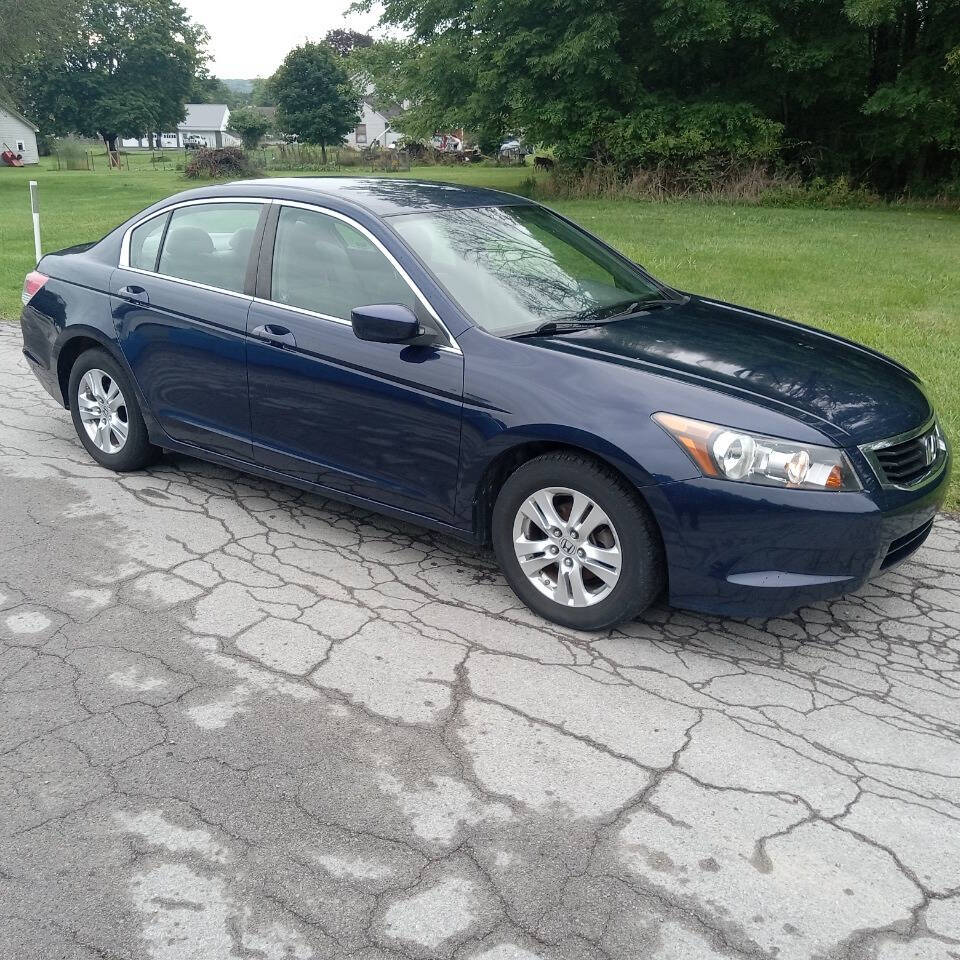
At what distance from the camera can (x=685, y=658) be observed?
3873 mm

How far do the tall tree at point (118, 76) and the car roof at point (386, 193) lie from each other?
3011 inches

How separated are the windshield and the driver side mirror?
276mm

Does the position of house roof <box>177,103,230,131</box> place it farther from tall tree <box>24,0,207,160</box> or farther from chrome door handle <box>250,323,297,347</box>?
chrome door handle <box>250,323,297,347</box>

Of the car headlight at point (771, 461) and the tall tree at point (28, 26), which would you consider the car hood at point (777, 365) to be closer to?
the car headlight at point (771, 461)

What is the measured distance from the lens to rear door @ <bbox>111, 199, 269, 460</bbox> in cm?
488

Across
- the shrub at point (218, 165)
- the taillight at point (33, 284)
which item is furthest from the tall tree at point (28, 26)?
the taillight at point (33, 284)

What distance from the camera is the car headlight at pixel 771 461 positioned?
140 inches

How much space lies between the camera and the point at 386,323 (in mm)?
4086

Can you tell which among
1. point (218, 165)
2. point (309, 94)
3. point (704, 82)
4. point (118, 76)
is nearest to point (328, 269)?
point (704, 82)

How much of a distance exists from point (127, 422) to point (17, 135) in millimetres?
67525

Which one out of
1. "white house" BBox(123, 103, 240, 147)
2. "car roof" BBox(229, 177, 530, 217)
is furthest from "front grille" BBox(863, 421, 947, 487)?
"white house" BBox(123, 103, 240, 147)

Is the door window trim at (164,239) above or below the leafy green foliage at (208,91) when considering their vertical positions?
below

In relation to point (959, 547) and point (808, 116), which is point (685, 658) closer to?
point (959, 547)

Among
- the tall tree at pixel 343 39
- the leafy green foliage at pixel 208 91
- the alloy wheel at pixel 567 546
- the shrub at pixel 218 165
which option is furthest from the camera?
the tall tree at pixel 343 39
